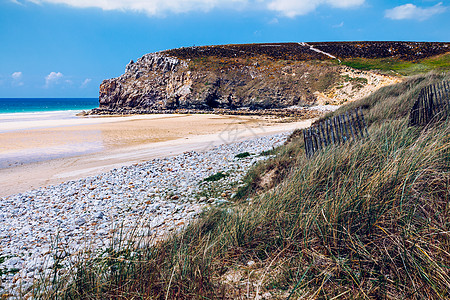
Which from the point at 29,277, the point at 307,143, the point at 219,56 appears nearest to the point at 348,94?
the point at 219,56

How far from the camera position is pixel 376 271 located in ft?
6.34

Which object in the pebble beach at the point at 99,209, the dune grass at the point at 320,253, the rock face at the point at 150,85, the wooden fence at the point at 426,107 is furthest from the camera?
the rock face at the point at 150,85

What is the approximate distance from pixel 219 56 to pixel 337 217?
59.9 meters

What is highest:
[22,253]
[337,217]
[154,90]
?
[154,90]

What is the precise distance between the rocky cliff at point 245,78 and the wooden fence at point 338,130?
1399 inches

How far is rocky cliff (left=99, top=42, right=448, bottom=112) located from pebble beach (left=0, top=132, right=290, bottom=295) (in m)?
35.9

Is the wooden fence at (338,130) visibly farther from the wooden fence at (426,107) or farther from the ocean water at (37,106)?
the ocean water at (37,106)

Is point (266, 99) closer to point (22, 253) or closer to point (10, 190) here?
point (10, 190)

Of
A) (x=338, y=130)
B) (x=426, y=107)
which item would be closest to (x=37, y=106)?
(x=338, y=130)

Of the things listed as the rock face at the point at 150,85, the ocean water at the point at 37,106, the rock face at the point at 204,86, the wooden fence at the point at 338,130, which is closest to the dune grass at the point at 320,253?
the wooden fence at the point at 338,130

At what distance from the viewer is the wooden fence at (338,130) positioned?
5.57 m

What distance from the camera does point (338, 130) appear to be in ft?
18.7

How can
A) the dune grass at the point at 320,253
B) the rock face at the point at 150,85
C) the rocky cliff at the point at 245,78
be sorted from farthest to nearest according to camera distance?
1. the rock face at the point at 150,85
2. the rocky cliff at the point at 245,78
3. the dune grass at the point at 320,253

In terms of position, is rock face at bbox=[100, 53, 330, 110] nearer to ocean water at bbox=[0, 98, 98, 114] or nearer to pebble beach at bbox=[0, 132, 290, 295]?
ocean water at bbox=[0, 98, 98, 114]
